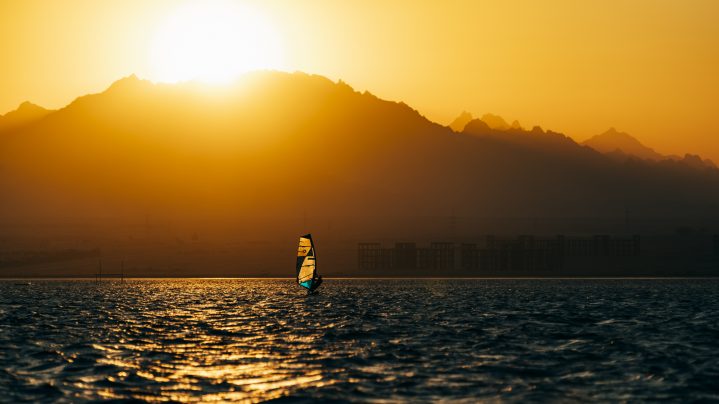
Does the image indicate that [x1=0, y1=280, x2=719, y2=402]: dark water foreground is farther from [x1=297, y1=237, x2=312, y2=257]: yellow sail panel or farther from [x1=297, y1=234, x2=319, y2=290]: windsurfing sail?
[x1=297, y1=234, x2=319, y2=290]: windsurfing sail

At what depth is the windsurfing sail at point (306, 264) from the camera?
5561 inches

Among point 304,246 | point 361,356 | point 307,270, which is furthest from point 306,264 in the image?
point 361,356

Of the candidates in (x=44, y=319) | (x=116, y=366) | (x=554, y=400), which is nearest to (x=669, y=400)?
(x=554, y=400)

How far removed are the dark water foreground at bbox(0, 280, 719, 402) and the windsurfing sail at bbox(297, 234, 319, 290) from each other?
43.4 metres

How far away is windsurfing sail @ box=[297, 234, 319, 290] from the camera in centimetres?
14125

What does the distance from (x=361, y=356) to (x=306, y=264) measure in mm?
91100

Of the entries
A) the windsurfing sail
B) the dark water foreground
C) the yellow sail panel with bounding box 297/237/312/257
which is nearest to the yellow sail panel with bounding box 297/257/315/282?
the windsurfing sail

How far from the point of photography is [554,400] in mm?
40438

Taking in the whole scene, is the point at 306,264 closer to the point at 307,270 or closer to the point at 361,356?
the point at 307,270

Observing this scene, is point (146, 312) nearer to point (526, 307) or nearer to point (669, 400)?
point (526, 307)

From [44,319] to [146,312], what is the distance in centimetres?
1429

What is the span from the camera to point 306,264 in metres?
147

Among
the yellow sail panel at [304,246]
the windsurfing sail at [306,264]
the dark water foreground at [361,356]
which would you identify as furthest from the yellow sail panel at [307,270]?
the dark water foreground at [361,356]

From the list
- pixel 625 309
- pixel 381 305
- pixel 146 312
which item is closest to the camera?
pixel 146 312
